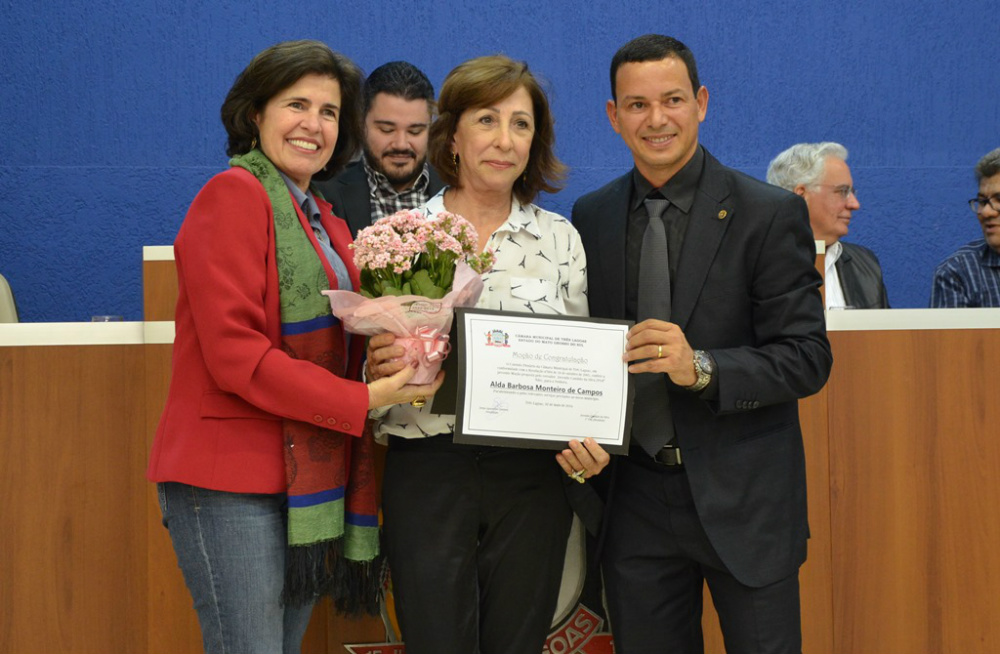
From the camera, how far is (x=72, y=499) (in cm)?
236

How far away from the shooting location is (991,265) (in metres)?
3.86

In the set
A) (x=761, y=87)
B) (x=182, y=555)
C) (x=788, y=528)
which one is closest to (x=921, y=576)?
(x=788, y=528)

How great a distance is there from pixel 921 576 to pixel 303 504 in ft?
5.81

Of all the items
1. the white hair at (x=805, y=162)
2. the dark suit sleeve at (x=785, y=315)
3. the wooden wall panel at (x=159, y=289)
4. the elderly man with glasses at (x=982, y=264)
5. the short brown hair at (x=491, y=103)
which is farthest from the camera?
the white hair at (x=805, y=162)

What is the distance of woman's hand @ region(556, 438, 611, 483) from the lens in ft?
6.01

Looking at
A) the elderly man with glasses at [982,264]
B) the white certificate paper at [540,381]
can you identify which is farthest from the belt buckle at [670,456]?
the elderly man with glasses at [982,264]

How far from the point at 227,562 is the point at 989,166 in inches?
139

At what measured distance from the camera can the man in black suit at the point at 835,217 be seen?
161 inches

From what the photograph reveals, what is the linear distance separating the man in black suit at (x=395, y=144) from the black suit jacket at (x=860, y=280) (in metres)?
1.95

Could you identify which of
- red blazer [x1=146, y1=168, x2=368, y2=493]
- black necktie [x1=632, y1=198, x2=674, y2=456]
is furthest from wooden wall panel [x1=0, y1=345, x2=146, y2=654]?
black necktie [x1=632, y1=198, x2=674, y2=456]

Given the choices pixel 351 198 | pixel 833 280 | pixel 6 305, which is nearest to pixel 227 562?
pixel 351 198

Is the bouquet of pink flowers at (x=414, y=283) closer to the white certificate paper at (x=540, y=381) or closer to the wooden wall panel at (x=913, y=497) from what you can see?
the white certificate paper at (x=540, y=381)

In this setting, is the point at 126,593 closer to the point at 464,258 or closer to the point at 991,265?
the point at 464,258

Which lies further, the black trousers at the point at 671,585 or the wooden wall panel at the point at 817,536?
the wooden wall panel at the point at 817,536
